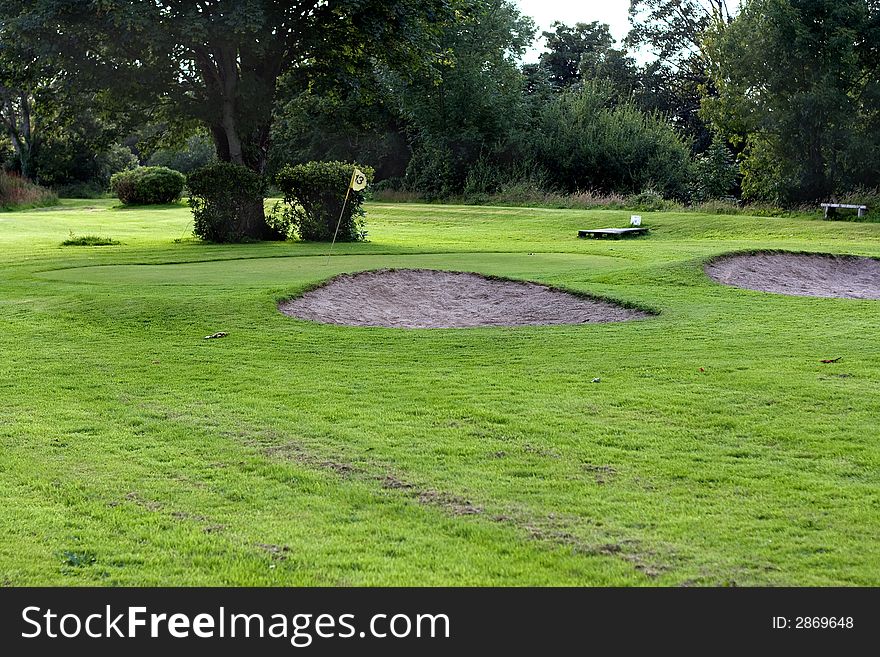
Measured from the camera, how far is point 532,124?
53312mm

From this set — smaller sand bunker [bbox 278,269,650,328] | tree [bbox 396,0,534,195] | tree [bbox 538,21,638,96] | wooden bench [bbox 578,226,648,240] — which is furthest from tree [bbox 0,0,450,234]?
tree [bbox 538,21,638,96]

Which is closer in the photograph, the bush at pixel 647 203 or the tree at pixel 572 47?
the bush at pixel 647 203

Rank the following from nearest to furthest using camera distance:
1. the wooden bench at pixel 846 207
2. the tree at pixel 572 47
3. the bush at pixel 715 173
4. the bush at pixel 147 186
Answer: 1. the wooden bench at pixel 846 207
2. the bush at pixel 715 173
3. the bush at pixel 147 186
4. the tree at pixel 572 47

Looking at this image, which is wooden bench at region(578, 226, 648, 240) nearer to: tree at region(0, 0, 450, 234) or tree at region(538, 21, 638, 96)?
tree at region(0, 0, 450, 234)

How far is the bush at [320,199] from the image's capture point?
2397cm

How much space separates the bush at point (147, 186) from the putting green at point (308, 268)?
31.9 metres

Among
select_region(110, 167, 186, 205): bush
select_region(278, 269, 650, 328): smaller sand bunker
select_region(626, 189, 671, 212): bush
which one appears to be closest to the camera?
select_region(278, 269, 650, 328): smaller sand bunker

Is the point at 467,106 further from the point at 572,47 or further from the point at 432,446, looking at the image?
the point at 432,446

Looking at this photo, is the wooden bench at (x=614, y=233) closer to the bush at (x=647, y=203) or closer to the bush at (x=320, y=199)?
the bush at (x=320, y=199)

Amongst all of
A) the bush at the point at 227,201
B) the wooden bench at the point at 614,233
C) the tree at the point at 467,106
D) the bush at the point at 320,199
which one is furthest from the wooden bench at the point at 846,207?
the tree at the point at 467,106

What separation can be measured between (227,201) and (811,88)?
22.1 metres

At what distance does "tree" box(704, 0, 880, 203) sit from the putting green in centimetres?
1920

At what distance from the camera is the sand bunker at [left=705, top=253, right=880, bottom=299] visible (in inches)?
638

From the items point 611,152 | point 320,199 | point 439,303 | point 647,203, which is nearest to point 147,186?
point 611,152
